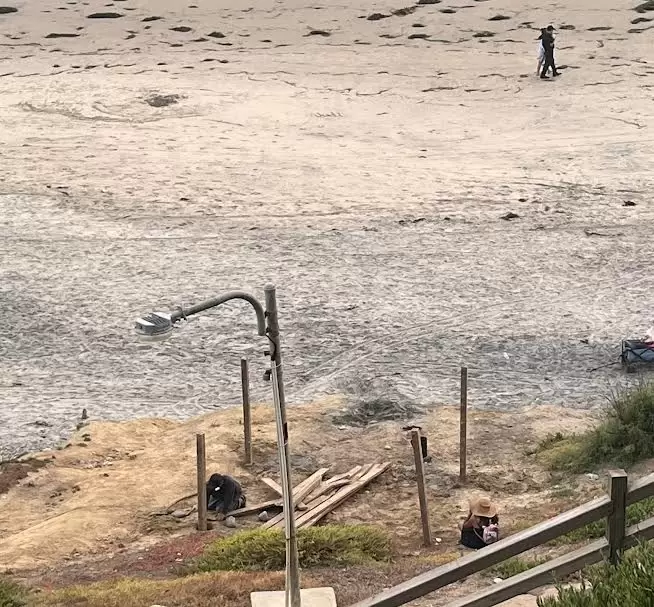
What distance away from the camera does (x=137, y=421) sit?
15930 millimetres

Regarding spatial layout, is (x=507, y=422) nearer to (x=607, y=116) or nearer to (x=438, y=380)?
(x=438, y=380)

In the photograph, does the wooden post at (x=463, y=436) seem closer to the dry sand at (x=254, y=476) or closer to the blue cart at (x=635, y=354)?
the dry sand at (x=254, y=476)

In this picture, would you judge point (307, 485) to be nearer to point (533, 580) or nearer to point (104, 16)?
point (533, 580)

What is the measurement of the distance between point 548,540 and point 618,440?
7.05m

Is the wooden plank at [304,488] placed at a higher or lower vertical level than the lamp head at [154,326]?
lower

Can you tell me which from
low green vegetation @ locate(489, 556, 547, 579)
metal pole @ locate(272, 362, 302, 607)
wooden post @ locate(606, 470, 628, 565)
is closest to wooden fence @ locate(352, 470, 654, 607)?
wooden post @ locate(606, 470, 628, 565)

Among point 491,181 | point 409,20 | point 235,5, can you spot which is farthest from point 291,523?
point 235,5

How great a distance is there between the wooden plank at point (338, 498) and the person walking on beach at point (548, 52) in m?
21.0

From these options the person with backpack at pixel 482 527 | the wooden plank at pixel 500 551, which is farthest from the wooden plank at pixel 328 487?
the wooden plank at pixel 500 551

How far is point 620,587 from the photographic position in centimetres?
579

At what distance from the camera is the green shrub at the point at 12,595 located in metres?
9.20

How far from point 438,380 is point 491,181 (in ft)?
32.3

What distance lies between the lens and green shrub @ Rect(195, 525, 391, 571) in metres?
10.7

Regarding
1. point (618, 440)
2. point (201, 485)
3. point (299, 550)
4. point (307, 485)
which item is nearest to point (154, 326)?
point (299, 550)
